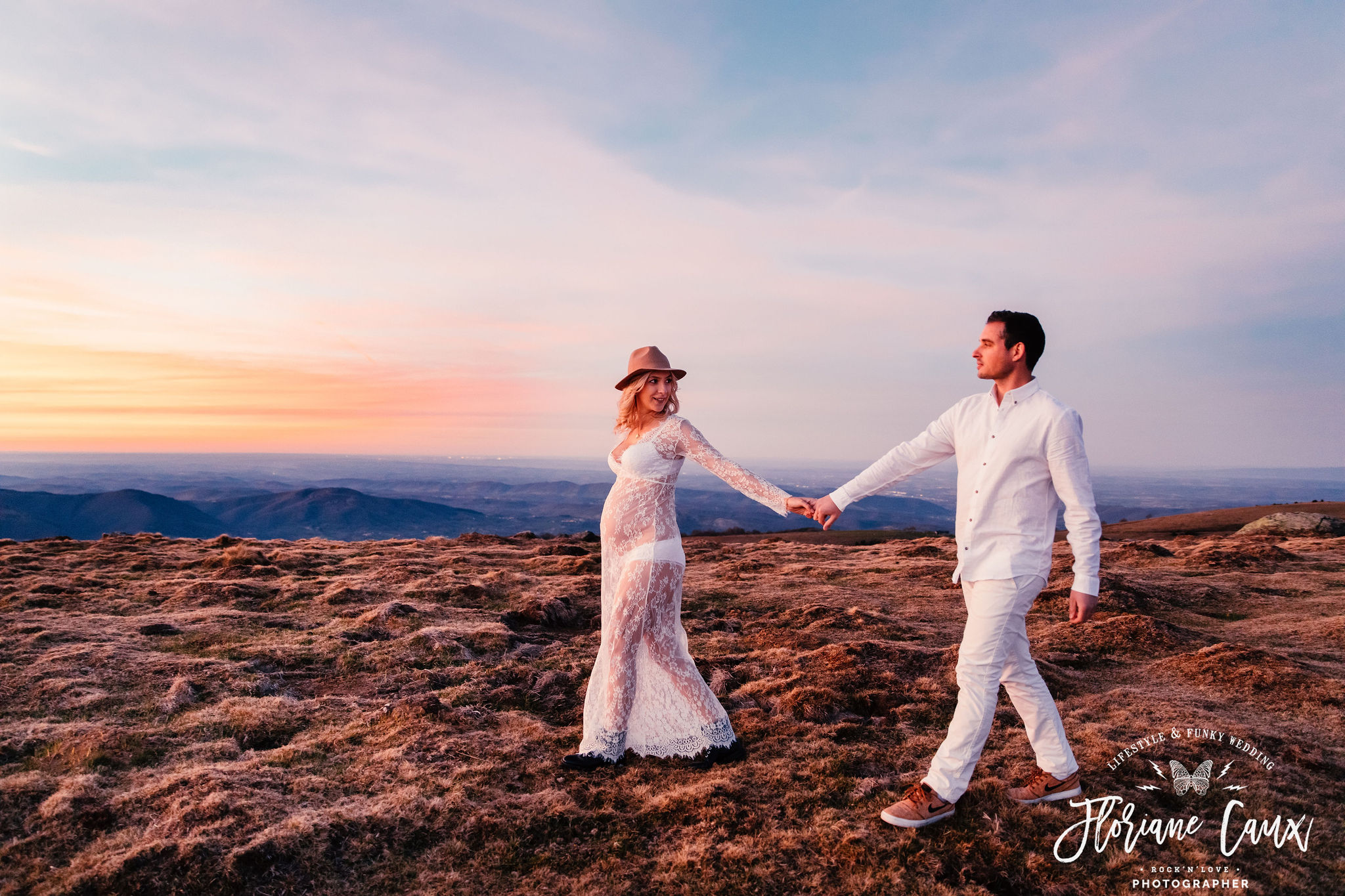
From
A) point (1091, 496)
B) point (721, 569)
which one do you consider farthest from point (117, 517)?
point (1091, 496)

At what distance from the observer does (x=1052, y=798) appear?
14.5ft

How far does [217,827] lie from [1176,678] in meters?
9.33

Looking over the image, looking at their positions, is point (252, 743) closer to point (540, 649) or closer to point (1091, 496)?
point (540, 649)

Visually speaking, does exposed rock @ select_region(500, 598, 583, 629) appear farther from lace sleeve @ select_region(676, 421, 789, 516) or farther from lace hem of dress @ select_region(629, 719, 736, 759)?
lace sleeve @ select_region(676, 421, 789, 516)

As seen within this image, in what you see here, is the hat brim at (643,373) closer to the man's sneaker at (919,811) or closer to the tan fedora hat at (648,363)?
the tan fedora hat at (648,363)

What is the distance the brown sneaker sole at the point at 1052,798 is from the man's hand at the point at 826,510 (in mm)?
2223

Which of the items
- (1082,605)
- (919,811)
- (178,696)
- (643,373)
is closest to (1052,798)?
(919,811)

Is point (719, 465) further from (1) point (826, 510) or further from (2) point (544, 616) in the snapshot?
(2) point (544, 616)

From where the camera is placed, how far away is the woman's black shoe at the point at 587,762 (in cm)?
512

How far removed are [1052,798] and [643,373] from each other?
4.13 meters

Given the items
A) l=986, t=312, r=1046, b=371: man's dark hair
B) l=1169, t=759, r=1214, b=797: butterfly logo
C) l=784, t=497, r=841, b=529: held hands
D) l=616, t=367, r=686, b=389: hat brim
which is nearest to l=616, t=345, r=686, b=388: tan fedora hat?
l=616, t=367, r=686, b=389: hat brim

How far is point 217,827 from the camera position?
4.10 m

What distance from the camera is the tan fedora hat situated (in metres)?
5.06

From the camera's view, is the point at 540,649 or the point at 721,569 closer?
the point at 540,649
